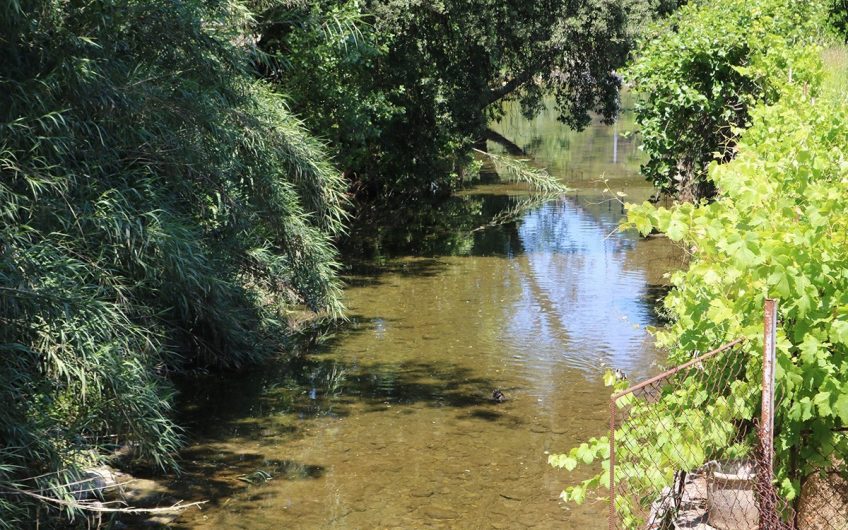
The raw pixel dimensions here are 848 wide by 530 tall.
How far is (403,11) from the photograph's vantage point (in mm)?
18422

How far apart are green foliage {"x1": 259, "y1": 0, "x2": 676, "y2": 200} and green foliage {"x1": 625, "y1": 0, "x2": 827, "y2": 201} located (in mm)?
5309

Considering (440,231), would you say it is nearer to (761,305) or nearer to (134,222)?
(134,222)

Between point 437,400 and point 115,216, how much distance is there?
4110mm

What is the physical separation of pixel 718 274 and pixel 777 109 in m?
3.35

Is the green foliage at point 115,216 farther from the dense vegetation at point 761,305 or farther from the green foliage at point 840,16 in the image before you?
the green foliage at point 840,16

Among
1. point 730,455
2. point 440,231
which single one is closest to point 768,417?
point 730,455

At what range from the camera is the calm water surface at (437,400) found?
805cm

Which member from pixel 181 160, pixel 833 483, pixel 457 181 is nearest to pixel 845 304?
pixel 833 483

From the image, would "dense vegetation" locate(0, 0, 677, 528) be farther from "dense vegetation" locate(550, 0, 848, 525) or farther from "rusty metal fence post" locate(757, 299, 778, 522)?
"rusty metal fence post" locate(757, 299, 778, 522)

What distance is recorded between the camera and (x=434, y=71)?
20203mm

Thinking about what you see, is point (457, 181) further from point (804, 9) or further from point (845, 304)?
point (845, 304)

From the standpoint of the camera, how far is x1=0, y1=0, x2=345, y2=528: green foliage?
22.4ft

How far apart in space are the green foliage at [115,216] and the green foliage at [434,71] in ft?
18.1

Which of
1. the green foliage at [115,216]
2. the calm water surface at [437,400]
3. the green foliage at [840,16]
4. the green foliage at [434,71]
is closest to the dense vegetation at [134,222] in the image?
the green foliage at [115,216]
